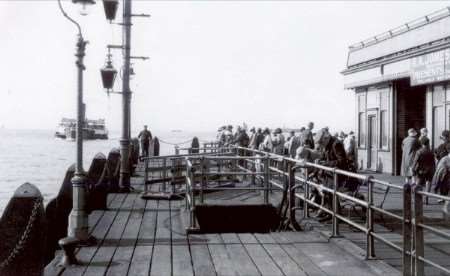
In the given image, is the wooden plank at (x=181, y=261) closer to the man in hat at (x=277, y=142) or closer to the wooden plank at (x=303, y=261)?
the wooden plank at (x=303, y=261)

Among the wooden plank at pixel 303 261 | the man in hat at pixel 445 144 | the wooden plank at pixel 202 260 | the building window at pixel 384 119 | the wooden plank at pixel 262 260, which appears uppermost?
the building window at pixel 384 119

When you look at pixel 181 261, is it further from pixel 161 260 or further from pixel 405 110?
pixel 405 110

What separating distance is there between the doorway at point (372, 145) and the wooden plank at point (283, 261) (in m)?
17.5

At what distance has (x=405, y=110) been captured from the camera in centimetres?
2233

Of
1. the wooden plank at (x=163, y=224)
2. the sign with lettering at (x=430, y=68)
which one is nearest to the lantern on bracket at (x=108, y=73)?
the wooden plank at (x=163, y=224)

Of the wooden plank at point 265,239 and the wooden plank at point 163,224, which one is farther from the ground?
the wooden plank at point 265,239

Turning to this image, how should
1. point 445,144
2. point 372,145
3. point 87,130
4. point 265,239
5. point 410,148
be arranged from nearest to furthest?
point 265,239 → point 445,144 → point 410,148 → point 372,145 → point 87,130

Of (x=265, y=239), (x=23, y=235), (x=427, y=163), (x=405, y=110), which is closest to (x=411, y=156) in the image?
(x=427, y=163)

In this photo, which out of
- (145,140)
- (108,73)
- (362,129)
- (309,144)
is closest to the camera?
(108,73)

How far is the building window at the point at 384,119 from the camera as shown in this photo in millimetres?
23031

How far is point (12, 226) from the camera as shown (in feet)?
22.4

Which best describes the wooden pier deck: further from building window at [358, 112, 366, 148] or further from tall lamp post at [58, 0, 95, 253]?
building window at [358, 112, 366, 148]

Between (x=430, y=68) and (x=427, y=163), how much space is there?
666cm

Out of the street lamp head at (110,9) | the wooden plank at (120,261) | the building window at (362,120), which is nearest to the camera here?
the wooden plank at (120,261)
